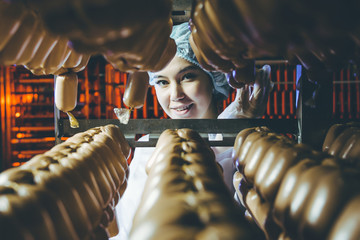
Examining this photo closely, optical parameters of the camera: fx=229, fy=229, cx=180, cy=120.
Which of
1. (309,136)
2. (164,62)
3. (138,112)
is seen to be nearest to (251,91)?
(309,136)

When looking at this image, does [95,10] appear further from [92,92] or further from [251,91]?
[92,92]

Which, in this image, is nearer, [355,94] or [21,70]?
[355,94]

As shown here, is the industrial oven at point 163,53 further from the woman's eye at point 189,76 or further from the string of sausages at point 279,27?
the woman's eye at point 189,76

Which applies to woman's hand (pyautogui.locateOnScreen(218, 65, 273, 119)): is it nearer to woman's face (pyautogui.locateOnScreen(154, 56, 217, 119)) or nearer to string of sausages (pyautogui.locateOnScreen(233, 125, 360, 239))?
woman's face (pyautogui.locateOnScreen(154, 56, 217, 119))

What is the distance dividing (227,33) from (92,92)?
2602 millimetres

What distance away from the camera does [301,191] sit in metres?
0.24

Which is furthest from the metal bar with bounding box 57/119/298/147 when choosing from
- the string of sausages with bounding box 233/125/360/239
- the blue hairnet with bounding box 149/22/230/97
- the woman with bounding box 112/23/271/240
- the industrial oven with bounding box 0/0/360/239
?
the blue hairnet with bounding box 149/22/230/97

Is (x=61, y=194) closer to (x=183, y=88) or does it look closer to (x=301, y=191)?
(x=301, y=191)

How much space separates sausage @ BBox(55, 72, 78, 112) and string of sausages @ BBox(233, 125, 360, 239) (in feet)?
1.18

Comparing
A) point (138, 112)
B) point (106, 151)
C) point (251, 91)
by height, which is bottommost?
point (138, 112)

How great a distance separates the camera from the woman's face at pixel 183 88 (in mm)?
1040

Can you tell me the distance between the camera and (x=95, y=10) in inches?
6.6

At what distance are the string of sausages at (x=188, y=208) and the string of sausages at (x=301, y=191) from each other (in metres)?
0.08

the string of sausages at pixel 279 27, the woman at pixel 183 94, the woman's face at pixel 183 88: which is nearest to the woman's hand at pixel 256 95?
the woman at pixel 183 94
